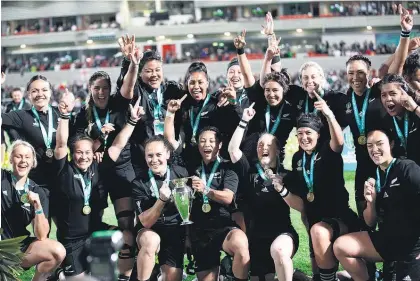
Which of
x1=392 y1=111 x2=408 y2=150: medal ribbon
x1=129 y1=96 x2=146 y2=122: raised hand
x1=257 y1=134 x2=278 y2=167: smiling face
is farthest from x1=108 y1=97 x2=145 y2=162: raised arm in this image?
x1=392 y1=111 x2=408 y2=150: medal ribbon

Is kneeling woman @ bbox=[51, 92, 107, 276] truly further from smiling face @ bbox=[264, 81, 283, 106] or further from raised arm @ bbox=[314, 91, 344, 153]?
raised arm @ bbox=[314, 91, 344, 153]

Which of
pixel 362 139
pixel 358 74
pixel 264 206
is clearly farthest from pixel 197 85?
pixel 362 139

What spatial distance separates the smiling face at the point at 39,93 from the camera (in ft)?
18.2

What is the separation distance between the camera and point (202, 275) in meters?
5.18

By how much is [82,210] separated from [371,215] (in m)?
2.19

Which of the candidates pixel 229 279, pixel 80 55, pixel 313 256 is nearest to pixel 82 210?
pixel 229 279

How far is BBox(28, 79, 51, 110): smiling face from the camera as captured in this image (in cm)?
555

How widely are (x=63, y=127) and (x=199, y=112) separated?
1.12 meters

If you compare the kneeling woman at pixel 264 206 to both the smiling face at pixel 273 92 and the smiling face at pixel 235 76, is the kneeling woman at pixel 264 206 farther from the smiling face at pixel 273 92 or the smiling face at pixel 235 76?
the smiling face at pixel 235 76

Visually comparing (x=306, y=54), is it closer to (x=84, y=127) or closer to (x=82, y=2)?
(x=82, y=2)

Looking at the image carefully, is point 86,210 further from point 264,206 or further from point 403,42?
point 403,42

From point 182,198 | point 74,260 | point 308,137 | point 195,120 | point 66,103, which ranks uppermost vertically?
point 66,103

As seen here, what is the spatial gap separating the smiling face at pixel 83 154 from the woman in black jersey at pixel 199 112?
0.70 meters

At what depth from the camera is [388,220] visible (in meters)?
4.65
